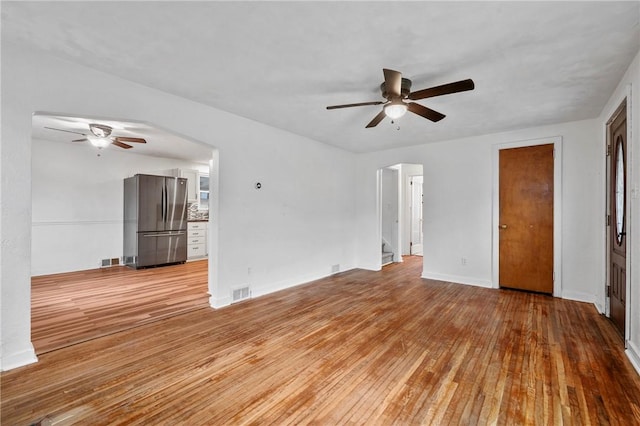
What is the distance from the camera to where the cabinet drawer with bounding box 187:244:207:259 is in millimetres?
7086

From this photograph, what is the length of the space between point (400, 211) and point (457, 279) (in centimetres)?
259

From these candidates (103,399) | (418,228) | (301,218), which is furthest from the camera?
(418,228)

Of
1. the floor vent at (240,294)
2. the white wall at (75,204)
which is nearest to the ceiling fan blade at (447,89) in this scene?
the floor vent at (240,294)

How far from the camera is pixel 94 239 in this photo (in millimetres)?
5988

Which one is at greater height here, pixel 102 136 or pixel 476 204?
pixel 102 136

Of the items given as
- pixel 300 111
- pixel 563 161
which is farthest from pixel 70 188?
pixel 563 161

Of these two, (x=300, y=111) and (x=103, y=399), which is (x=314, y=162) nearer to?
(x=300, y=111)

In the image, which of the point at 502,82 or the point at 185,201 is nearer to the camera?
the point at 502,82

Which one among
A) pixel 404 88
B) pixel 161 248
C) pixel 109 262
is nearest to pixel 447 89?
pixel 404 88

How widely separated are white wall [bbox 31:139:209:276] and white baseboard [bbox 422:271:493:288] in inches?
258

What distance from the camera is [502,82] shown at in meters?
2.86

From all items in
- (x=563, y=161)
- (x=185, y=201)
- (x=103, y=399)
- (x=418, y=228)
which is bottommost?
(x=103, y=399)

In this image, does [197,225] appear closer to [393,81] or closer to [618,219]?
[393,81]

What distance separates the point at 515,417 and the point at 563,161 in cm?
396
